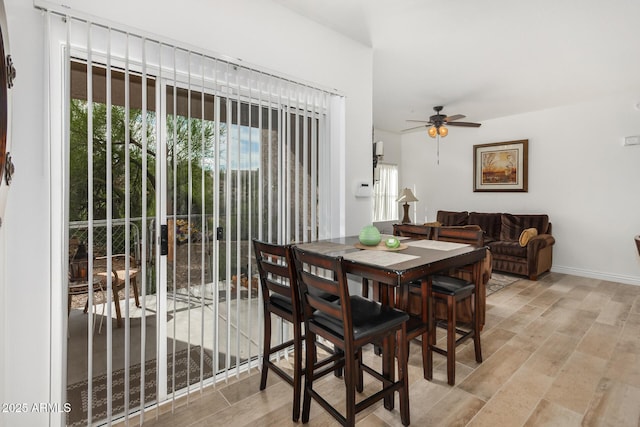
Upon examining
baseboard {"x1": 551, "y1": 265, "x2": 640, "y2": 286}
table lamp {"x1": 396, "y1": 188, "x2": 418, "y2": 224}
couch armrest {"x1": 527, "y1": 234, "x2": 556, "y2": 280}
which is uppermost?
table lamp {"x1": 396, "y1": 188, "x2": 418, "y2": 224}

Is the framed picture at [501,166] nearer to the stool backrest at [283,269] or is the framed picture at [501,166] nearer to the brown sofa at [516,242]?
the brown sofa at [516,242]

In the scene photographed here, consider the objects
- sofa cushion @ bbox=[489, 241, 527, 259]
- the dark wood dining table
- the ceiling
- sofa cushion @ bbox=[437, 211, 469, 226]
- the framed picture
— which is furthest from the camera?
sofa cushion @ bbox=[437, 211, 469, 226]

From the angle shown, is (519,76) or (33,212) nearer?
(33,212)

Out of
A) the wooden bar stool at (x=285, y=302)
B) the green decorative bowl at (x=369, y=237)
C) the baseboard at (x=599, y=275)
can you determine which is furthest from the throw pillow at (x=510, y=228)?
the wooden bar stool at (x=285, y=302)

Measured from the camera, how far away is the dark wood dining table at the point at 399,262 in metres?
1.56

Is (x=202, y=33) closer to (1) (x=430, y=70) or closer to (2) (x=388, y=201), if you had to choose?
(1) (x=430, y=70)

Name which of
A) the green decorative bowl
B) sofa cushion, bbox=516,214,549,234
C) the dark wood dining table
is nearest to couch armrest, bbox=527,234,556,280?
sofa cushion, bbox=516,214,549,234

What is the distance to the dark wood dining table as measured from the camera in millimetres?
1563

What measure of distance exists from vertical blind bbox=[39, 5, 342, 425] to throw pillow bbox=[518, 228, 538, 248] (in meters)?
3.84

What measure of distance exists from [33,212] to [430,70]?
12.3 ft

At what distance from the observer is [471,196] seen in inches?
246

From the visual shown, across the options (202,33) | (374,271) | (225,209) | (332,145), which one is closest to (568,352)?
(374,271)

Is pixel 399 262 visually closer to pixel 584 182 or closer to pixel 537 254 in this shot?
pixel 537 254

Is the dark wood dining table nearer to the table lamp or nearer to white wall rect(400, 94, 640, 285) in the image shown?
white wall rect(400, 94, 640, 285)
